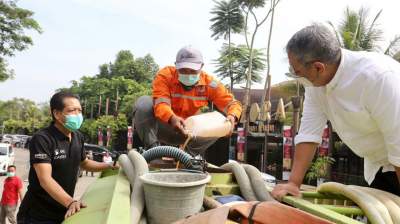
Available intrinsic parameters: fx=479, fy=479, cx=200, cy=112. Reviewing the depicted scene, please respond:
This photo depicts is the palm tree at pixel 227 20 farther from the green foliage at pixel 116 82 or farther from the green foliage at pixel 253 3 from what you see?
the green foliage at pixel 116 82

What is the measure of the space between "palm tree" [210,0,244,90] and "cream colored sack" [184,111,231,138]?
29346 millimetres

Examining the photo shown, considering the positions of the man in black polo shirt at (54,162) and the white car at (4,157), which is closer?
the man in black polo shirt at (54,162)

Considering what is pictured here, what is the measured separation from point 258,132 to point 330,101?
22696 mm

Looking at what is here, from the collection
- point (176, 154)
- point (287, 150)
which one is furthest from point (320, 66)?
point (287, 150)

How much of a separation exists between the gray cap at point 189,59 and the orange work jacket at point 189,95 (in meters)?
0.15

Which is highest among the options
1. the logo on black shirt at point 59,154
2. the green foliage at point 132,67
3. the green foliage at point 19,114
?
the green foliage at point 132,67

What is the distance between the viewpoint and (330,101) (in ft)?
8.16

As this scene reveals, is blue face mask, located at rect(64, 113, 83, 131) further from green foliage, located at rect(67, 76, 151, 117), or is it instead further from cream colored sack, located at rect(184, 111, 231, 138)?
green foliage, located at rect(67, 76, 151, 117)

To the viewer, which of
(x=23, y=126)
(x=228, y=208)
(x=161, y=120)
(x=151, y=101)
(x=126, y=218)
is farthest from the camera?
(x=23, y=126)

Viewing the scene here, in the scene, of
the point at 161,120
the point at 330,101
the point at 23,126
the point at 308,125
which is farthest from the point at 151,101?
the point at 23,126

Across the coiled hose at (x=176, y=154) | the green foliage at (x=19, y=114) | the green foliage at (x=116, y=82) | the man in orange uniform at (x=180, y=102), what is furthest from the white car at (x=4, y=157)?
the green foliage at (x=19, y=114)

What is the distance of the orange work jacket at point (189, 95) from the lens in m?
3.79

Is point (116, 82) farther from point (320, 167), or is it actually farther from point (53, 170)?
point (53, 170)

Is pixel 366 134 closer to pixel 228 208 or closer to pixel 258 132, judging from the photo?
pixel 228 208
